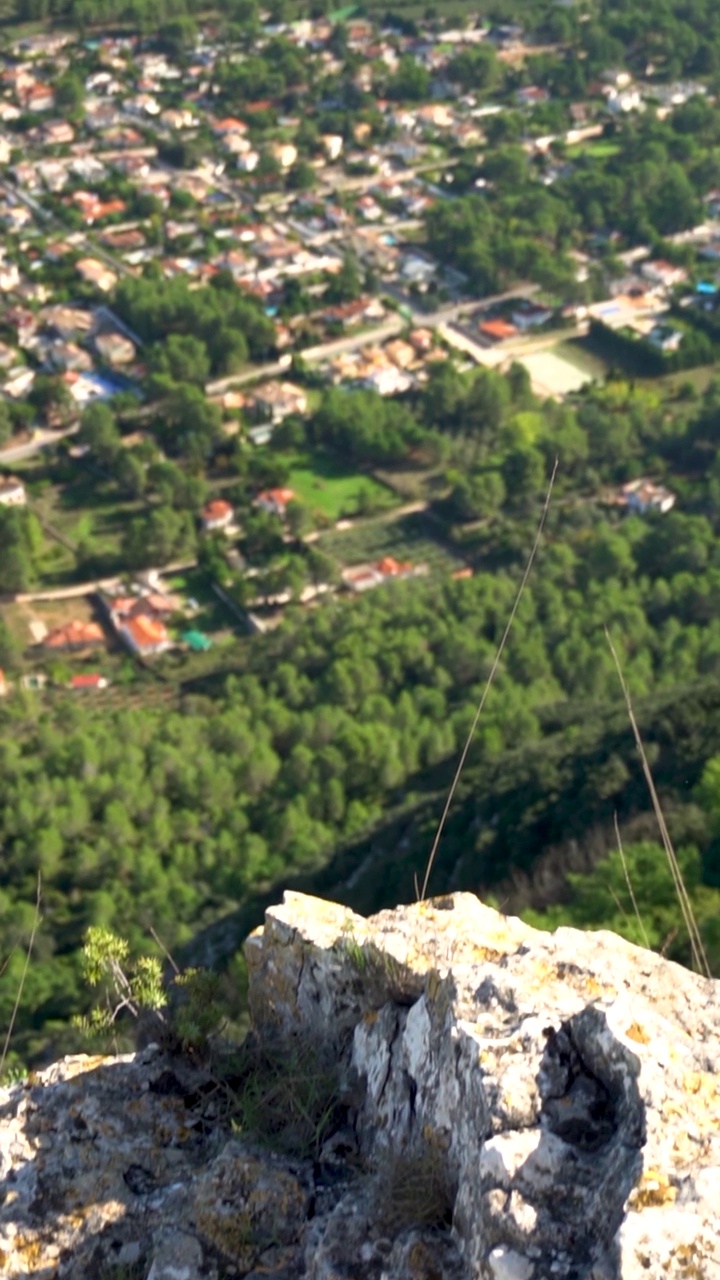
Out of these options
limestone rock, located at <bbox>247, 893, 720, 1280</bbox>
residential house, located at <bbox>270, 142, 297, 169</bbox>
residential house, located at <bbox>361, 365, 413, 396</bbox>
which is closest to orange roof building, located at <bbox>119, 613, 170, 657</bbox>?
residential house, located at <bbox>361, 365, 413, 396</bbox>

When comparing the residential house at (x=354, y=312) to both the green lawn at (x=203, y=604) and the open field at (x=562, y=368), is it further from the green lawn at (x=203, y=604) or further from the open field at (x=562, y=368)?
the green lawn at (x=203, y=604)

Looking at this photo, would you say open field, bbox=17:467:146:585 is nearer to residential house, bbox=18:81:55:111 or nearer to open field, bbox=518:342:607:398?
open field, bbox=518:342:607:398

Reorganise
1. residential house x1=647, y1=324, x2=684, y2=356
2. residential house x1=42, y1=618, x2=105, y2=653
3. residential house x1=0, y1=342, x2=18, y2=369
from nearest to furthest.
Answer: residential house x1=42, y1=618, x2=105, y2=653 → residential house x1=0, y1=342, x2=18, y2=369 → residential house x1=647, y1=324, x2=684, y2=356

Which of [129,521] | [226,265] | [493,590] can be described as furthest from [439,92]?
[493,590]

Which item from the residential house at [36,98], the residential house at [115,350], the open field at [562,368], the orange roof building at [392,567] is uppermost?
the residential house at [36,98]

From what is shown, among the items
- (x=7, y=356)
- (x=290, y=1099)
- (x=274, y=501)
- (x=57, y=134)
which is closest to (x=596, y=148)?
(x=57, y=134)

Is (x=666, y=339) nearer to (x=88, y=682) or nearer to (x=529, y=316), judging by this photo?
(x=529, y=316)

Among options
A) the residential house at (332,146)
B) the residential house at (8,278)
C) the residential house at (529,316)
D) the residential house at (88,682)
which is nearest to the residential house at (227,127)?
the residential house at (332,146)
